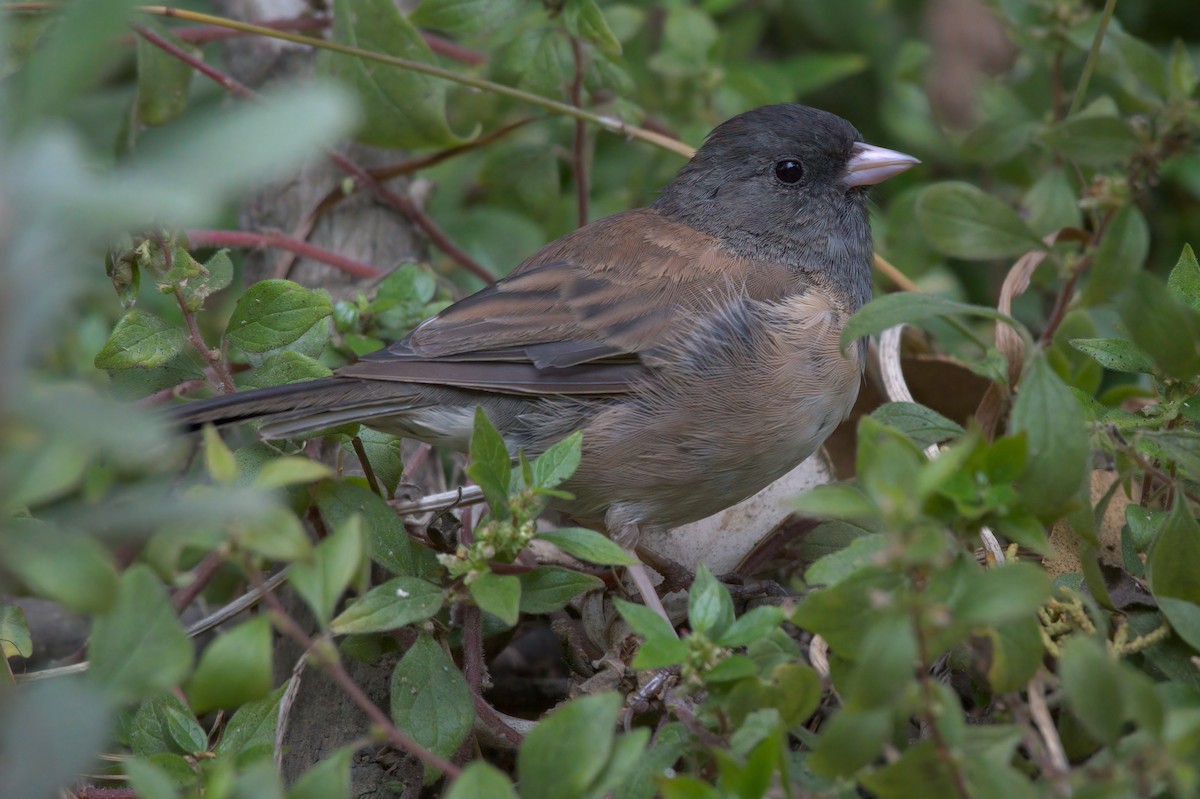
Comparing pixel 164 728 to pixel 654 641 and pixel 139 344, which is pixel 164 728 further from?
pixel 654 641

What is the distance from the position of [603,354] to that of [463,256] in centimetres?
76

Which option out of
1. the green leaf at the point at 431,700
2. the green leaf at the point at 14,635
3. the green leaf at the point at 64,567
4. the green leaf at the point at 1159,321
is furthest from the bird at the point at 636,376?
the green leaf at the point at 64,567

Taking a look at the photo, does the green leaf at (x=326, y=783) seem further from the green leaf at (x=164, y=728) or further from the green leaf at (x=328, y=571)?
the green leaf at (x=164, y=728)

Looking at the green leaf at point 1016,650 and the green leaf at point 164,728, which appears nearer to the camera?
the green leaf at point 1016,650

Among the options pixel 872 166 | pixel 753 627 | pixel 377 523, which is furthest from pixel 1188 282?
pixel 377 523

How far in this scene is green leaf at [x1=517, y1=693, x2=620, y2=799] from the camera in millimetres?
1120

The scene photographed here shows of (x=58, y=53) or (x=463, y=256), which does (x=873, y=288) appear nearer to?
(x=463, y=256)

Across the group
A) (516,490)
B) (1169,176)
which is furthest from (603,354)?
A: (1169,176)

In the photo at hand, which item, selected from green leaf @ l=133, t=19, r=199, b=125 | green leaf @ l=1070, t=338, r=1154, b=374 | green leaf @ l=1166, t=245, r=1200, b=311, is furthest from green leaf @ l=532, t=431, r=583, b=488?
green leaf @ l=133, t=19, r=199, b=125

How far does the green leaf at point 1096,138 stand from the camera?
4.71 ft

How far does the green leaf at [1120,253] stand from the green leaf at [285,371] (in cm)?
117

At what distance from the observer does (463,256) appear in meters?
2.77

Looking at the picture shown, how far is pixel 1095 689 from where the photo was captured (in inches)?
41.1

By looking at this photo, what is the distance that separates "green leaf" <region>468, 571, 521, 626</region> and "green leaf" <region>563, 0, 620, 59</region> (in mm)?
1291
